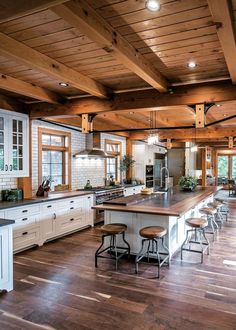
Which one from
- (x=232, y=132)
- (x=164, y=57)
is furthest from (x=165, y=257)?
(x=232, y=132)

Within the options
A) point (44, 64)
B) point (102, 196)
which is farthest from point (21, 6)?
point (102, 196)

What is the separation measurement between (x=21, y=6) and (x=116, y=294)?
2974 mm

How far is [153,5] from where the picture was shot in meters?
2.06

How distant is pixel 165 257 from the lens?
422 centimetres

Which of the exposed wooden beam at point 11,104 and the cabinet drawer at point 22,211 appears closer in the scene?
the cabinet drawer at point 22,211

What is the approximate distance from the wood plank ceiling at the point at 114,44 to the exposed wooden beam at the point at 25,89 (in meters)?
0.01

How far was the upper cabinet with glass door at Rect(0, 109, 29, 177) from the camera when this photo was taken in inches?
185

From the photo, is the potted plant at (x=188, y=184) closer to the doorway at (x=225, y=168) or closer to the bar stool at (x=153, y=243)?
the bar stool at (x=153, y=243)

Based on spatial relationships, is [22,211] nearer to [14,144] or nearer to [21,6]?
[14,144]

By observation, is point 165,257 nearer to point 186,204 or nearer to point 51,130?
point 186,204

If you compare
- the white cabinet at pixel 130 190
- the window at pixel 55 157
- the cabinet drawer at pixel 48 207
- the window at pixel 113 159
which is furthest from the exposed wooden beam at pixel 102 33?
the window at pixel 113 159

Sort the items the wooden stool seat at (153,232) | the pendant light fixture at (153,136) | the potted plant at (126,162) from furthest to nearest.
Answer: the potted plant at (126,162), the pendant light fixture at (153,136), the wooden stool seat at (153,232)

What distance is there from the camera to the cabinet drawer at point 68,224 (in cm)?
548

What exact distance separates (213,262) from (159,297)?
1487mm
